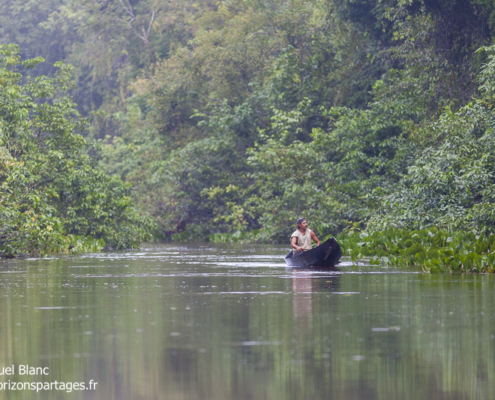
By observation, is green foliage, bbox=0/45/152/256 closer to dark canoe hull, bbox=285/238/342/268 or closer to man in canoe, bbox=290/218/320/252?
man in canoe, bbox=290/218/320/252

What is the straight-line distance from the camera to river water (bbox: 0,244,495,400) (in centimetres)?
550

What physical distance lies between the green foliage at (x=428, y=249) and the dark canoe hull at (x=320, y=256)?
138cm

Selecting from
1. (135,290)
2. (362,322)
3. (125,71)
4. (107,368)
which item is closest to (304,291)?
(135,290)

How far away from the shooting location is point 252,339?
726cm

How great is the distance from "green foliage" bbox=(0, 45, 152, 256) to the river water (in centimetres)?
1109

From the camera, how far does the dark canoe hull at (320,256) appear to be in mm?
16719

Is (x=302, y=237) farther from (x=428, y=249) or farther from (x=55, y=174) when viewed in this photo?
(x=55, y=174)

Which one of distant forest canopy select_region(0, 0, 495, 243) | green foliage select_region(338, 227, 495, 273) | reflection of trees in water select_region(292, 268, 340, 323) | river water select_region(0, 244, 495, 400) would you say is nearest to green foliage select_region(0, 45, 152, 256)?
distant forest canopy select_region(0, 0, 495, 243)

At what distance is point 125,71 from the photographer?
178 feet

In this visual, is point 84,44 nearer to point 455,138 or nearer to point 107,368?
point 455,138

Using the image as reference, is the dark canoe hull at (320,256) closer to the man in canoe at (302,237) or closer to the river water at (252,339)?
the man in canoe at (302,237)

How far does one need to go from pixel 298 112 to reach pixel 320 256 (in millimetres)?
18266

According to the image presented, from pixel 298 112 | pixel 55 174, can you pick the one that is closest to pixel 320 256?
pixel 55 174

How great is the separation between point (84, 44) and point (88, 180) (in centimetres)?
3300
